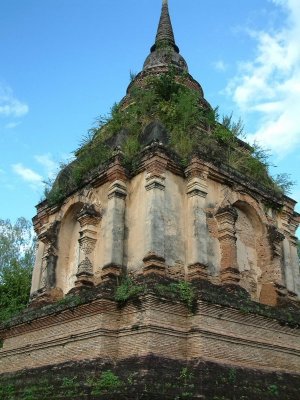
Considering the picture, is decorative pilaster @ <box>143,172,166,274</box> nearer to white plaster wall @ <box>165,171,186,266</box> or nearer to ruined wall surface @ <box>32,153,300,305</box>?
ruined wall surface @ <box>32,153,300,305</box>

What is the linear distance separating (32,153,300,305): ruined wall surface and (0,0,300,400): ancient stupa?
30 millimetres

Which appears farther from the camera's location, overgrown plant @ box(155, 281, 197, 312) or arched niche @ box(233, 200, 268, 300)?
arched niche @ box(233, 200, 268, 300)

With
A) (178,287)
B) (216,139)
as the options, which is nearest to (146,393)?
(178,287)

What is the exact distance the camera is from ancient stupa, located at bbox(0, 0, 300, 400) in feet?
25.7

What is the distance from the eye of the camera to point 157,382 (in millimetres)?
7152

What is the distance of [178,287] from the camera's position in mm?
8406

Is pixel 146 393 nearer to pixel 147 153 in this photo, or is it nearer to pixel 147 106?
pixel 147 153

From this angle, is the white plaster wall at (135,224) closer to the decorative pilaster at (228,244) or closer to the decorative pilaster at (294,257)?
the decorative pilaster at (228,244)

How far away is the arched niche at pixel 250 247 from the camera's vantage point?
10.3 metres

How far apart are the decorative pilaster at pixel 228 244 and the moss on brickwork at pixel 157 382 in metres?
1.92

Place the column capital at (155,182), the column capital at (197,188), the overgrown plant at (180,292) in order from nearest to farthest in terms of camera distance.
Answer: the overgrown plant at (180,292), the column capital at (155,182), the column capital at (197,188)

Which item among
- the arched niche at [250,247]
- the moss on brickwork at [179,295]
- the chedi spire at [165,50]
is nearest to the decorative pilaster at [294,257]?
the arched niche at [250,247]

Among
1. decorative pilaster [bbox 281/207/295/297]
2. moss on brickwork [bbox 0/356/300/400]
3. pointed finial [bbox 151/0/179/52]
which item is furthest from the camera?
pointed finial [bbox 151/0/179/52]

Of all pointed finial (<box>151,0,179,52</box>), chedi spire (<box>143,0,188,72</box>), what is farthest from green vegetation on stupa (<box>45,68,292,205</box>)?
pointed finial (<box>151,0,179,52</box>)
